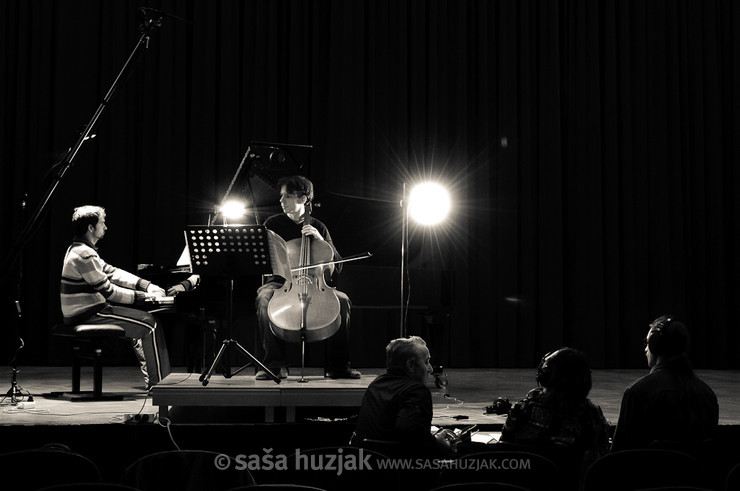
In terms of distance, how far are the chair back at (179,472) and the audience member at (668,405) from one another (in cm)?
181

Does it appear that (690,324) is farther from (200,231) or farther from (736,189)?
(200,231)

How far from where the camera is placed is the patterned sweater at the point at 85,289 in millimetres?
5949

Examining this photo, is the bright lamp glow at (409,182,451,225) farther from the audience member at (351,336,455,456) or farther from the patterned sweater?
the audience member at (351,336,455,456)

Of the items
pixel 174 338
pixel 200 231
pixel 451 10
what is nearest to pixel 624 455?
pixel 200 231

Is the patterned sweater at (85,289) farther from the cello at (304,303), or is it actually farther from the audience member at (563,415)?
the audience member at (563,415)

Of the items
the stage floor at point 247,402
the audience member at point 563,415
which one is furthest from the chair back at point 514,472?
the stage floor at point 247,402

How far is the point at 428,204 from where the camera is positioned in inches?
297

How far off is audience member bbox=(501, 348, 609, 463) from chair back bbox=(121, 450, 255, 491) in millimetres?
1214

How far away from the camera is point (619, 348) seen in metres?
9.41

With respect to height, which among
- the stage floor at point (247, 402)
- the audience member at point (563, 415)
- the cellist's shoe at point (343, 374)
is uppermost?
the audience member at point (563, 415)

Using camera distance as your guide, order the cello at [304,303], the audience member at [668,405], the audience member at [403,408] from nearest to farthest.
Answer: the audience member at [403,408] < the audience member at [668,405] < the cello at [304,303]

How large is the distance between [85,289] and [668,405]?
13.4ft

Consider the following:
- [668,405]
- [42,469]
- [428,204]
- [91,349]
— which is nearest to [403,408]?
[668,405]

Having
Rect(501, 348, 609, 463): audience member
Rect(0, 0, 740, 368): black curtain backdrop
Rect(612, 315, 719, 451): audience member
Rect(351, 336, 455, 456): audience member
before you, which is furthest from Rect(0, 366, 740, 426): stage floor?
Rect(0, 0, 740, 368): black curtain backdrop
